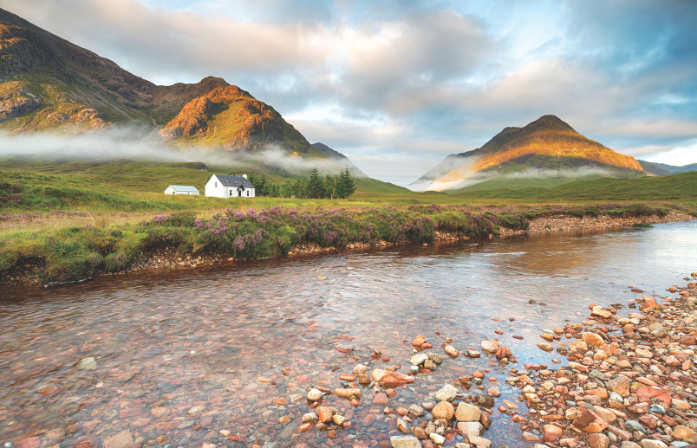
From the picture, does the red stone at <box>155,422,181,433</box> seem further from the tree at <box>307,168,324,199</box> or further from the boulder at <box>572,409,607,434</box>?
the tree at <box>307,168,324,199</box>

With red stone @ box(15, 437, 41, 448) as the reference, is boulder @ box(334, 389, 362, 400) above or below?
above

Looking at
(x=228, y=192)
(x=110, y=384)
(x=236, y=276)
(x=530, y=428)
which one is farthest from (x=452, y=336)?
(x=228, y=192)

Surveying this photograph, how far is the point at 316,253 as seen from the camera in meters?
23.3

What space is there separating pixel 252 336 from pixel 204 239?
12.2 metres

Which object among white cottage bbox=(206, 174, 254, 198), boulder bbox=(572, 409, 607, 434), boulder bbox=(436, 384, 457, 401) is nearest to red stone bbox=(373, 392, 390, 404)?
boulder bbox=(436, 384, 457, 401)

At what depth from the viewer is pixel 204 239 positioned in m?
18.8

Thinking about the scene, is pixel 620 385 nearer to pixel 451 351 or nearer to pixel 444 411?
pixel 451 351

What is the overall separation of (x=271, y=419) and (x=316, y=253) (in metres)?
18.1

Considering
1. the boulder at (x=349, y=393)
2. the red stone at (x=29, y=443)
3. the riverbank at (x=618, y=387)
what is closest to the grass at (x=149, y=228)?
the red stone at (x=29, y=443)

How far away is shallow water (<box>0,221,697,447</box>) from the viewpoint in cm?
525

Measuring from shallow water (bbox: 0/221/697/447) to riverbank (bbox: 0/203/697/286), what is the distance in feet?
4.50

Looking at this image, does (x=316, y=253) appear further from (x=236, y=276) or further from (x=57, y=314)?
(x=57, y=314)

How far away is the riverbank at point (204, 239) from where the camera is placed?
1389 cm

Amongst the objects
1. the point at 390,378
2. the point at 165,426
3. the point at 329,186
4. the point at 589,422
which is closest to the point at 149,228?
the point at 165,426
